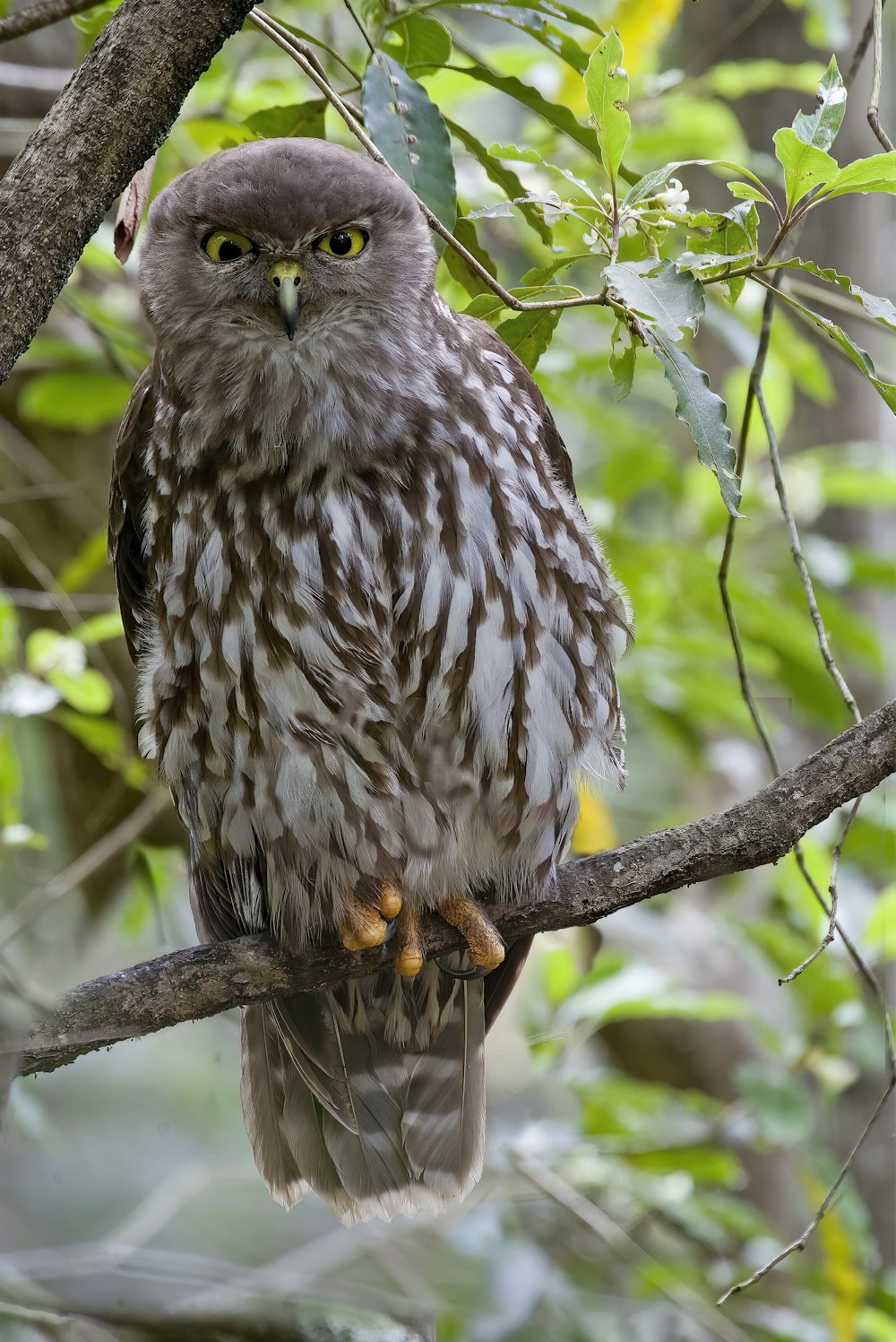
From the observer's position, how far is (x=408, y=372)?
2287 mm

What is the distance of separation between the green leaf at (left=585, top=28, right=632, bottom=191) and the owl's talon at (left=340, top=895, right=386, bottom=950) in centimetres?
133

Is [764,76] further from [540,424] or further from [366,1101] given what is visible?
[366,1101]

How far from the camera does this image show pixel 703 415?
1733mm

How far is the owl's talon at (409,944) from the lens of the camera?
8.25 ft

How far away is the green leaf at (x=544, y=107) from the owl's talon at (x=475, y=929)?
52.6 inches

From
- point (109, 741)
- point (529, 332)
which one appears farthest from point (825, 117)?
point (109, 741)

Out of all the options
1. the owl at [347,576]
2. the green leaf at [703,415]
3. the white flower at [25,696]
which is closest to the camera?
the green leaf at [703,415]

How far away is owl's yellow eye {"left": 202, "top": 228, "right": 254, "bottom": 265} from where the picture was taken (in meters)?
2.14

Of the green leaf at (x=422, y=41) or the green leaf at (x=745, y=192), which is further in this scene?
the green leaf at (x=422, y=41)

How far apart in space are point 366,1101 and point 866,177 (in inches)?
81.7

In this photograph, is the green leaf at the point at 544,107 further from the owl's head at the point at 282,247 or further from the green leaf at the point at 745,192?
the green leaf at the point at 745,192

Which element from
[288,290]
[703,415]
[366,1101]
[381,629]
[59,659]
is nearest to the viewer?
[703,415]

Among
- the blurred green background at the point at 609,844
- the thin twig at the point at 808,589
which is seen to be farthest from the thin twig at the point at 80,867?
the thin twig at the point at 808,589

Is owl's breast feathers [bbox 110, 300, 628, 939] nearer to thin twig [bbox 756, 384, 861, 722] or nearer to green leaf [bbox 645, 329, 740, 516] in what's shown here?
thin twig [bbox 756, 384, 861, 722]
